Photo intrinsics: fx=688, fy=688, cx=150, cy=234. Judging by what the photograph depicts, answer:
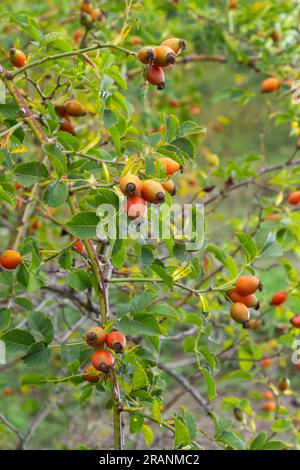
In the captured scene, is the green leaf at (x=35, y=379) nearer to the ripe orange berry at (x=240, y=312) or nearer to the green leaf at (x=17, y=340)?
the green leaf at (x=17, y=340)

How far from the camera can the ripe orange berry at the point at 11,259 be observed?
101 centimetres

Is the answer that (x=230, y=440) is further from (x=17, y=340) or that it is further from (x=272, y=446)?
(x=17, y=340)

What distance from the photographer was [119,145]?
3.57 ft

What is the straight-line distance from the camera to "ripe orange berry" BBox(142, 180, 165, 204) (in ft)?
2.75

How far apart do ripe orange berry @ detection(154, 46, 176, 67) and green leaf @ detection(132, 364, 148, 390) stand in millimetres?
410

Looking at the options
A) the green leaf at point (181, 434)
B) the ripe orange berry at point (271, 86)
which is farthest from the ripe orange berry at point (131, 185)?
the ripe orange berry at point (271, 86)

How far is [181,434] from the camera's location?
95 centimetres

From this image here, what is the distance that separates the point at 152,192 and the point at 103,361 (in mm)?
234

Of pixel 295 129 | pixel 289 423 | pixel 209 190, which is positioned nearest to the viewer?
pixel 289 423

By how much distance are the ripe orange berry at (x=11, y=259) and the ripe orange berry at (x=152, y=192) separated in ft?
0.88

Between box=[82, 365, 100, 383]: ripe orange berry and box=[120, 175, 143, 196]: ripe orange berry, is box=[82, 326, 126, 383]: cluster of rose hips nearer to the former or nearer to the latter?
box=[82, 365, 100, 383]: ripe orange berry
